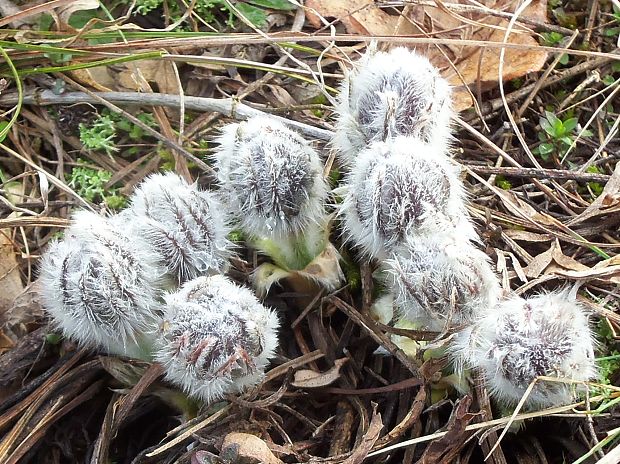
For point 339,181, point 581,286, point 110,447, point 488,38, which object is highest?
point 488,38

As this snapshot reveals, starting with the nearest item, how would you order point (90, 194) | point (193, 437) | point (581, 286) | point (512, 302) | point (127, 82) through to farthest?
point (512, 302) < point (193, 437) < point (581, 286) < point (90, 194) < point (127, 82)

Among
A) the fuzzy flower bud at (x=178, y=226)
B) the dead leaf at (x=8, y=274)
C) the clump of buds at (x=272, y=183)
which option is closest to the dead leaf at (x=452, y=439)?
the clump of buds at (x=272, y=183)

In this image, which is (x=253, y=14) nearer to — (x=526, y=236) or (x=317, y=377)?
(x=526, y=236)

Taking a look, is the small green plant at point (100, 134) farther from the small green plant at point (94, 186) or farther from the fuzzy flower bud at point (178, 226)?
the fuzzy flower bud at point (178, 226)

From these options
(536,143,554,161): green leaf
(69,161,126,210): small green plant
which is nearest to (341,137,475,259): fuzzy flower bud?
(536,143,554,161): green leaf

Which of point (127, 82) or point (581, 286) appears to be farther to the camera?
point (127, 82)

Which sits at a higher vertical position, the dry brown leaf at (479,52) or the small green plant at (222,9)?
the small green plant at (222,9)

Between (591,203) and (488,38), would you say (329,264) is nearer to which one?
(591,203)

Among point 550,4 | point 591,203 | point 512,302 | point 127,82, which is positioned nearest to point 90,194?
point 127,82
